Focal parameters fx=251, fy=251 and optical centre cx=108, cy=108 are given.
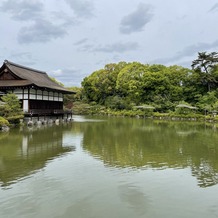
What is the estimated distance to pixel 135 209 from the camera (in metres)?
5.37

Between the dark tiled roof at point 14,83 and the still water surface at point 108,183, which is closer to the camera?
the still water surface at point 108,183

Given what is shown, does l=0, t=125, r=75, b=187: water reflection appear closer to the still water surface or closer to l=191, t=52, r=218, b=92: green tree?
the still water surface

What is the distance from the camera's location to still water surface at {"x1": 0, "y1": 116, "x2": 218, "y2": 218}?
532 centimetres

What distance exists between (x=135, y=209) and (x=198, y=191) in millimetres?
2059

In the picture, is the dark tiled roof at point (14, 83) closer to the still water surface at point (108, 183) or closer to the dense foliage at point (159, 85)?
the still water surface at point (108, 183)

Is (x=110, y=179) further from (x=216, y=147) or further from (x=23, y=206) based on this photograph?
(x=216, y=147)

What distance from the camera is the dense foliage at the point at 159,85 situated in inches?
1436

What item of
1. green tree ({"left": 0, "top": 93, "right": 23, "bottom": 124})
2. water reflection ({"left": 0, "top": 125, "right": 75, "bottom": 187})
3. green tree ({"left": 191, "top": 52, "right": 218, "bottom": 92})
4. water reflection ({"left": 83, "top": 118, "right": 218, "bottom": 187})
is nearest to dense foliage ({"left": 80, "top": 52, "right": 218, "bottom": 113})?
green tree ({"left": 191, "top": 52, "right": 218, "bottom": 92})

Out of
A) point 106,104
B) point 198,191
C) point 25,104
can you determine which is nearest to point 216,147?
point 198,191

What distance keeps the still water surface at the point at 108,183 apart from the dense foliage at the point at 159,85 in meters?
24.0

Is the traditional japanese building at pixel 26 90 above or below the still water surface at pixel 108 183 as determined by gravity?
above

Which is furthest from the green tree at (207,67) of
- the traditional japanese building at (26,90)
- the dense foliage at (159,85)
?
the traditional japanese building at (26,90)

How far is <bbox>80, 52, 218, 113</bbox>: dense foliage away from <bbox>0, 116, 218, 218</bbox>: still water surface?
946 inches

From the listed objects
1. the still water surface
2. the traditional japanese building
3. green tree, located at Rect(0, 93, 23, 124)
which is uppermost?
the traditional japanese building
